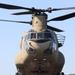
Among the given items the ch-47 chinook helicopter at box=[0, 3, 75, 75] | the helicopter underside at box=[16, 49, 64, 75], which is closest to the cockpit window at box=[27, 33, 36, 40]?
the ch-47 chinook helicopter at box=[0, 3, 75, 75]

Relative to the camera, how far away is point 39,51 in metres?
17.1

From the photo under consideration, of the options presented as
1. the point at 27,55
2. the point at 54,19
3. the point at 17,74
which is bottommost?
the point at 17,74

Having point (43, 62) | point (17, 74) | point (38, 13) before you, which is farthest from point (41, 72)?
point (38, 13)

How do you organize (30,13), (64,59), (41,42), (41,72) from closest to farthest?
(41,42), (41,72), (64,59), (30,13)

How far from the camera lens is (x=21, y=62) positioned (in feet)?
62.7

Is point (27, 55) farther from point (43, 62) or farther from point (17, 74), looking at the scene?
point (17, 74)

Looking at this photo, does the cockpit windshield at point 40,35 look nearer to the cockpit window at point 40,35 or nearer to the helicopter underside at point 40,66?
the cockpit window at point 40,35

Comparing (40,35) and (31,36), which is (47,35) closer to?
(40,35)

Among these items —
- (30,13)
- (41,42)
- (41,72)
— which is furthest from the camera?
(30,13)

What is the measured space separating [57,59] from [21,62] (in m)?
2.65

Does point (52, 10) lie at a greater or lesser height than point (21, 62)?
greater

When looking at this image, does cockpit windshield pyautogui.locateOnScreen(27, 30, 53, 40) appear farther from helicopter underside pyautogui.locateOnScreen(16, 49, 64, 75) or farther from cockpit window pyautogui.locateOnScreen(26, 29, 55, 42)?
helicopter underside pyautogui.locateOnScreen(16, 49, 64, 75)

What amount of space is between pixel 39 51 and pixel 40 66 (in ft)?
5.28

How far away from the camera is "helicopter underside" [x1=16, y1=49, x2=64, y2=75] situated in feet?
58.6
